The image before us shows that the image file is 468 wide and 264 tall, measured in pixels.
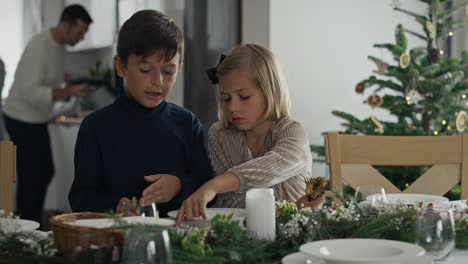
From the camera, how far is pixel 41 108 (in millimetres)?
4000

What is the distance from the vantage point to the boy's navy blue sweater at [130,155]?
214 centimetres

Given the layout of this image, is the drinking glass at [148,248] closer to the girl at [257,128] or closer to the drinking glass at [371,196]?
the drinking glass at [371,196]

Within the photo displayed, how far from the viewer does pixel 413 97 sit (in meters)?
Result: 4.05

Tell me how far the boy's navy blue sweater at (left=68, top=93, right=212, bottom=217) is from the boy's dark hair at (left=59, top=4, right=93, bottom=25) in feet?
6.43

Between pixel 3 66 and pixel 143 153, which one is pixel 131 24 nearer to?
pixel 143 153

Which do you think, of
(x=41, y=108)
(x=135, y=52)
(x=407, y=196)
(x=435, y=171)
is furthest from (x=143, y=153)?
(x=41, y=108)

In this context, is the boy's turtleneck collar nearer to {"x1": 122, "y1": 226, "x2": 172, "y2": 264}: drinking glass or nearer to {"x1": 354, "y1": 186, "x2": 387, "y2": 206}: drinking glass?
{"x1": 354, "y1": 186, "x2": 387, "y2": 206}: drinking glass

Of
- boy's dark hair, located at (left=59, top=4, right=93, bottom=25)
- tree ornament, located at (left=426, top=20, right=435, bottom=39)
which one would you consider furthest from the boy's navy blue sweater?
tree ornament, located at (left=426, top=20, right=435, bottom=39)

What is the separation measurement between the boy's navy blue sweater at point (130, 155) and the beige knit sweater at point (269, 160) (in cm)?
8

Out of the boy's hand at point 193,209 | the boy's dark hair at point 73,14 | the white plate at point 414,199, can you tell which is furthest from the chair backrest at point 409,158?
the boy's dark hair at point 73,14

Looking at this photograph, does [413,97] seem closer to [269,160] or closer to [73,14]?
[73,14]

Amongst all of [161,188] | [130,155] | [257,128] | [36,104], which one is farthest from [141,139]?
[36,104]

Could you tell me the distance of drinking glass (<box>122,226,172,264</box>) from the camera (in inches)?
42.9

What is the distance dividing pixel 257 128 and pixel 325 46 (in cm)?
263
